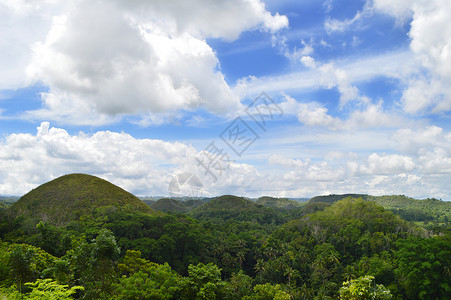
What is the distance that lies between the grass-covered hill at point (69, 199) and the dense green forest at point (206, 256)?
556 millimetres

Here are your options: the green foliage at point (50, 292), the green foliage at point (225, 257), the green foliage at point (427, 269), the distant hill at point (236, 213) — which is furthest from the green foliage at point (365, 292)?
the distant hill at point (236, 213)

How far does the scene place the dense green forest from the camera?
20.0 m

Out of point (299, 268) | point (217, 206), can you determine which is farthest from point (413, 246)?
point (217, 206)

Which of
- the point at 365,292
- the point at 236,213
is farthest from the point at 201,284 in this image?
the point at 236,213

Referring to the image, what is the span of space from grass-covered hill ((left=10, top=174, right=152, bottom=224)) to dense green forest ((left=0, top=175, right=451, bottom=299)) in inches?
21.9

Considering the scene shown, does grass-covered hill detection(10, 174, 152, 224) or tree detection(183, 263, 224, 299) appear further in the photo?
grass-covered hill detection(10, 174, 152, 224)

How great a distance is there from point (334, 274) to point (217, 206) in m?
136

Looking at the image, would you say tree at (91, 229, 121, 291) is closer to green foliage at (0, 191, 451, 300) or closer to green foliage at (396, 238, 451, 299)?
green foliage at (0, 191, 451, 300)

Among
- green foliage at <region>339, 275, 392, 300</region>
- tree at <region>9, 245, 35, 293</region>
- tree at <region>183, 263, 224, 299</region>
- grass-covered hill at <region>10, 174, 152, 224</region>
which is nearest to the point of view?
tree at <region>9, 245, 35, 293</region>

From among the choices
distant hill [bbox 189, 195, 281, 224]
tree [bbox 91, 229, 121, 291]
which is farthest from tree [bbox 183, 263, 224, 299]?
distant hill [bbox 189, 195, 281, 224]

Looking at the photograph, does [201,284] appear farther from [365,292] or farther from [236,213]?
[236,213]

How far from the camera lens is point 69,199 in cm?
8488

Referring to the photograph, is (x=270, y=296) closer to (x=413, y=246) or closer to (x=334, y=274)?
(x=413, y=246)

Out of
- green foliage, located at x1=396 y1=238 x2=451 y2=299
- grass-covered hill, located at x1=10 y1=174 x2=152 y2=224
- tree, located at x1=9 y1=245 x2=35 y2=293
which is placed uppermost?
grass-covered hill, located at x1=10 y1=174 x2=152 y2=224
